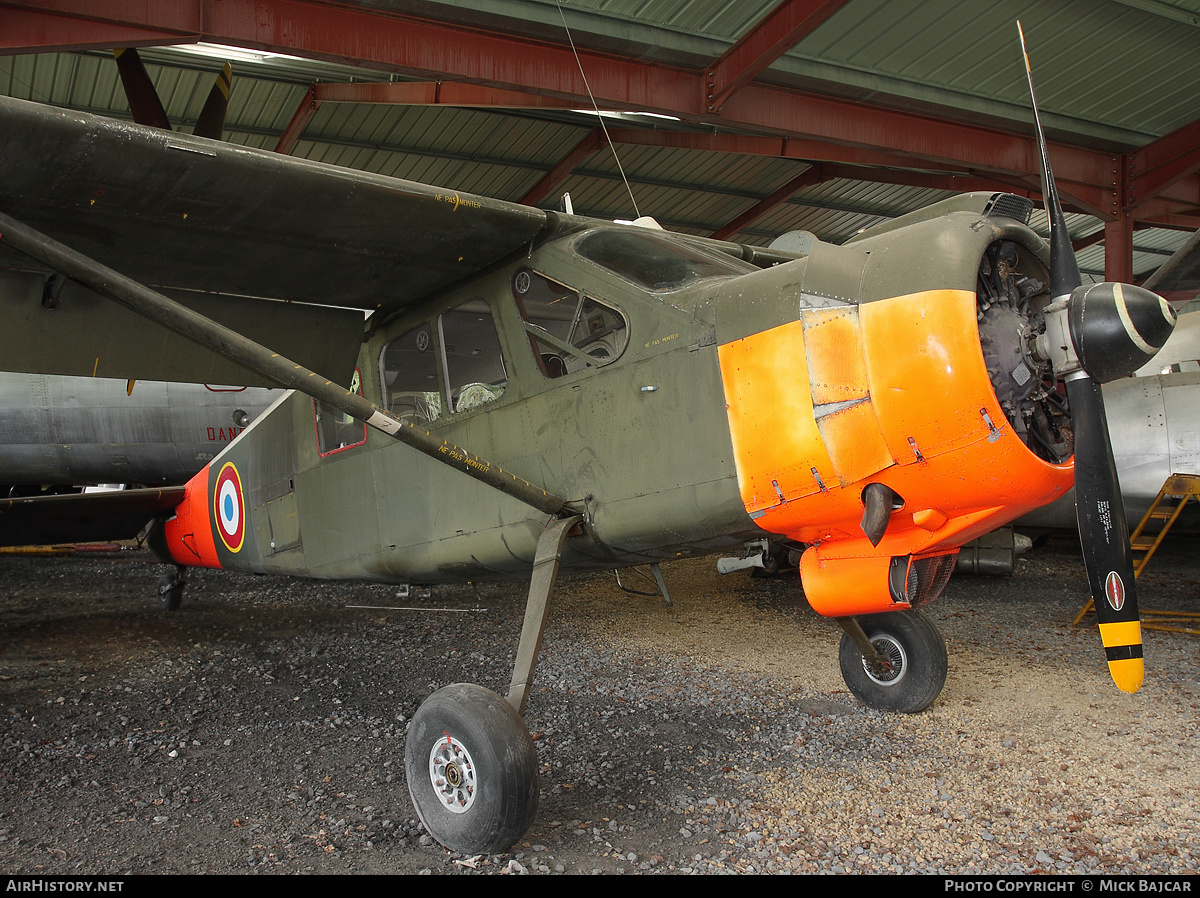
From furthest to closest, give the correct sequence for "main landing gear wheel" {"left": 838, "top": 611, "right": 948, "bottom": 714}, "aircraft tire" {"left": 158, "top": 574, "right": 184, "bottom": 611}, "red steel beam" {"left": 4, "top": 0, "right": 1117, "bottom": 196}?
"aircraft tire" {"left": 158, "top": 574, "right": 184, "bottom": 611}
"red steel beam" {"left": 4, "top": 0, "right": 1117, "bottom": 196}
"main landing gear wheel" {"left": 838, "top": 611, "right": 948, "bottom": 714}

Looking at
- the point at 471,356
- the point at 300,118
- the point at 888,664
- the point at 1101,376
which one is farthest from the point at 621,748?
the point at 300,118

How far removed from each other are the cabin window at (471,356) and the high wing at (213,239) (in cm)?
22

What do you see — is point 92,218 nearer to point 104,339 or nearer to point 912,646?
point 104,339

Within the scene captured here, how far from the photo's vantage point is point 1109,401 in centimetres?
794

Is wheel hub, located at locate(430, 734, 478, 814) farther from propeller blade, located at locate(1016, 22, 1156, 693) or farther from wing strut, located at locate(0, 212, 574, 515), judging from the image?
propeller blade, located at locate(1016, 22, 1156, 693)

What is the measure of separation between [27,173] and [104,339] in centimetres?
117

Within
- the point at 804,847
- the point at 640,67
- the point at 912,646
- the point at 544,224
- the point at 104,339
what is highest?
the point at 640,67

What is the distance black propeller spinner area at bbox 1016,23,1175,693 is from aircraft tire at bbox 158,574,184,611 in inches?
280

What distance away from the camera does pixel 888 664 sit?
4227 millimetres

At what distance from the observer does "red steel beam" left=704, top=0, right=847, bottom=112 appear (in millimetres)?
7555

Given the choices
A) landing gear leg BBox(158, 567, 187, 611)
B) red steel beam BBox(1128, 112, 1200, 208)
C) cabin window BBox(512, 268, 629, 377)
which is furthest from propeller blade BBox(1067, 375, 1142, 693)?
red steel beam BBox(1128, 112, 1200, 208)

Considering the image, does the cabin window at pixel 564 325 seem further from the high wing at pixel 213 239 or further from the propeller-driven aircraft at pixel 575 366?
the high wing at pixel 213 239

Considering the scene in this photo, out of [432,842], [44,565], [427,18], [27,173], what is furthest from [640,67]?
[44,565]

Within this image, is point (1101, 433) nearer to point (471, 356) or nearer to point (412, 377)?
point (471, 356)
